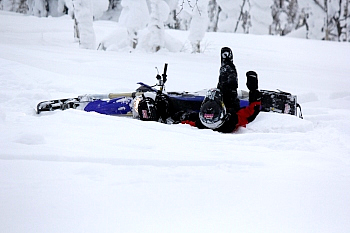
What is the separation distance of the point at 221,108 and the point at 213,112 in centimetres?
12

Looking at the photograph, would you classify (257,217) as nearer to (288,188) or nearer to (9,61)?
(288,188)

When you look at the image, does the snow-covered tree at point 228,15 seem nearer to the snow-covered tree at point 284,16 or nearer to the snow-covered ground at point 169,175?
the snow-covered tree at point 284,16

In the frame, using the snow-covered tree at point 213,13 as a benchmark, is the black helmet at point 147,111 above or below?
below

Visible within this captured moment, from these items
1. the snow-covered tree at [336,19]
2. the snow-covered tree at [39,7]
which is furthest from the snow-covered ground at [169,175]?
the snow-covered tree at [39,7]

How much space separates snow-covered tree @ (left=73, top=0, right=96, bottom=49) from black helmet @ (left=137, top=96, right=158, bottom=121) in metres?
11.6

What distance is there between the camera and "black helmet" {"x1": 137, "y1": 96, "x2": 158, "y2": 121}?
17.8 ft

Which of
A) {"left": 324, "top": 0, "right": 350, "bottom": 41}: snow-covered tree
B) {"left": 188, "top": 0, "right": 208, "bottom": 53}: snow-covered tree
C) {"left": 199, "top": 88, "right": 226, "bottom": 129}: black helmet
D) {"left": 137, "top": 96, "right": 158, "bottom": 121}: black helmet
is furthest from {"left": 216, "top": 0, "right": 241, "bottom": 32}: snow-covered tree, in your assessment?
{"left": 199, "top": 88, "right": 226, "bottom": 129}: black helmet

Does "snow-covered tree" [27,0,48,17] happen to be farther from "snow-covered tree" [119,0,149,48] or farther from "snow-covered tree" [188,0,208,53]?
"snow-covered tree" [188,0,208,53]

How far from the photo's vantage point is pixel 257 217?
2.40 meters

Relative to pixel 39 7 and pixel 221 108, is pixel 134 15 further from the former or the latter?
pixel 39 7

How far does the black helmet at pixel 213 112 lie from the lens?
16.7 feet

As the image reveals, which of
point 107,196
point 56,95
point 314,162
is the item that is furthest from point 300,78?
point 107,196

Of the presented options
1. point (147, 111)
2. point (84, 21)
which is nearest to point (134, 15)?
point (84, 21)

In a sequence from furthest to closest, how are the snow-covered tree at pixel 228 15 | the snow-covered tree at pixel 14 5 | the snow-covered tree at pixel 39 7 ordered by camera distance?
the snow-covered tree at pixel 14 5, the snow-covered tree at pixel 39 7, the snow-covered tree at pixel 228 15
